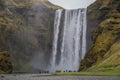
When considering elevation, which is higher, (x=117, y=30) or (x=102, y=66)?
(x=117, y=30)

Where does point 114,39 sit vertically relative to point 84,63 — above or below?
above

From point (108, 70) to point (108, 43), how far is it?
45210mm

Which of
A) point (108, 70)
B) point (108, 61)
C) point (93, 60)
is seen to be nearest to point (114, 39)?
point (93, 60)

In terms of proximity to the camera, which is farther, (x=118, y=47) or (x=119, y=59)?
(x=118, y=47)

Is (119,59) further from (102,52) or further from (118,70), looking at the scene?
(102,52)

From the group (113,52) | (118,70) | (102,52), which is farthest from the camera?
(102,52)

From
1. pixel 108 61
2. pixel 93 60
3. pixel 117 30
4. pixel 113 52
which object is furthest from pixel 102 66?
pixel 117 30

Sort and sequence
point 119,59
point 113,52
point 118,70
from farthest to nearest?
point 113,52 < point 119,59 < point 118,70

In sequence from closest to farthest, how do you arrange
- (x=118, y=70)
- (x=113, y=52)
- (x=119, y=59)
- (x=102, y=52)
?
(x=118, y=70) → (x=119, y=59) → (x=113, y=52) → (x=102, y=52)

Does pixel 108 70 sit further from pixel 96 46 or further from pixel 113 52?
pixel 96 46

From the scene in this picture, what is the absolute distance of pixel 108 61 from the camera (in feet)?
541

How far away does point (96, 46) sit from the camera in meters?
198

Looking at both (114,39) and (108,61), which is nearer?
(108,61)

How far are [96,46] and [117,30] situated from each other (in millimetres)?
14061
